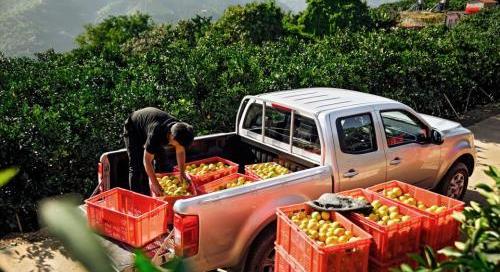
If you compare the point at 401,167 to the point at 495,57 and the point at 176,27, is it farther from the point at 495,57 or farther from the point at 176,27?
the point at 176,27

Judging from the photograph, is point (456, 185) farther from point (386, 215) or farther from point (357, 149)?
point (386, 215)

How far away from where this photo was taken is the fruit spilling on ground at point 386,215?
502cm

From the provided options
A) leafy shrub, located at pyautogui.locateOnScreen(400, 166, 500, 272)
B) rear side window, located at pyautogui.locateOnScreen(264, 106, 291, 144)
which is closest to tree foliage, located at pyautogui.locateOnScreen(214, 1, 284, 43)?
rear side window, located at pyautogui.locateOnScreen(264, 106, 291, 144)

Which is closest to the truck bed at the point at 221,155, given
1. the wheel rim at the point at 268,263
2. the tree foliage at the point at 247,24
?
the wheel rim at the point at 268,263

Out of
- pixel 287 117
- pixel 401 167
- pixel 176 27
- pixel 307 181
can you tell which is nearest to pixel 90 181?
pixel 287 117

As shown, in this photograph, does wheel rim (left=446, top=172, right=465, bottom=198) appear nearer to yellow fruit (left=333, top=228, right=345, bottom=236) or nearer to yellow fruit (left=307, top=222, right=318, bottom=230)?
yellow fruit (left=333, top=228, right=345, bottom=236)

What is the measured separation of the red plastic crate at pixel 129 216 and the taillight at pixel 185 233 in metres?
0.37

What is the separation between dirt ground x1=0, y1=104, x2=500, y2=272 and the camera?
6156mm

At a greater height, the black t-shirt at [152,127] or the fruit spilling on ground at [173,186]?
the black t-shirt at [152,127]

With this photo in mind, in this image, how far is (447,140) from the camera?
7262 mm

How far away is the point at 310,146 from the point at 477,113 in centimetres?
1163

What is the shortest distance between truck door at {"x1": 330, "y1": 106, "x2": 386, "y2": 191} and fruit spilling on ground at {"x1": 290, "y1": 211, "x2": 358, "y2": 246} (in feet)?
3.12

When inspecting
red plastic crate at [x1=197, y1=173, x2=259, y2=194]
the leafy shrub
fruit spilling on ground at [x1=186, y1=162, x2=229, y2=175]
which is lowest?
red plastic crate at [x1=197, y1=173, x2=259, y2=194]

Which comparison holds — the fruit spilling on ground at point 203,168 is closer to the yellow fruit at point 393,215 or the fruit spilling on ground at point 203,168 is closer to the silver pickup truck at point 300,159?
the silver pickup truck at point 300,159
